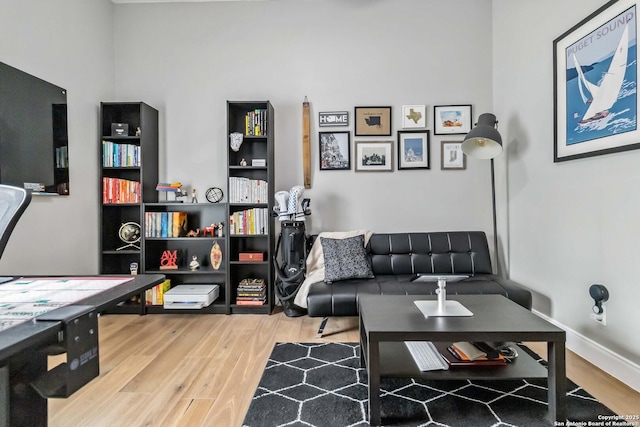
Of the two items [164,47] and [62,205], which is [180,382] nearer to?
[62,205]

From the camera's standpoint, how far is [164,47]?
333 cm

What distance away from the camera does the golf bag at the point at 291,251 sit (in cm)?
289

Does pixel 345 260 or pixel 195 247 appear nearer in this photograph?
pixel 345 260

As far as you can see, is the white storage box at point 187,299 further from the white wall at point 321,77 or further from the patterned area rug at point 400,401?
the patterned area rug at point 400,401

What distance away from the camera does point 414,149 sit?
3.26 m

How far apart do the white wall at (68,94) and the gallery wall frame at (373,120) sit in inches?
99.4

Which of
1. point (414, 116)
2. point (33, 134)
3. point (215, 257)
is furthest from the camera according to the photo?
point (414, 116)

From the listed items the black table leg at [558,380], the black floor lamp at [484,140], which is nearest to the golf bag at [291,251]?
the black floor lamp at [484,140]

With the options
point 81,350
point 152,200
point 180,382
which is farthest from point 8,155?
point 81,350

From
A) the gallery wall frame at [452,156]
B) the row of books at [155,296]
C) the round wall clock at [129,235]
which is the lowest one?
the row of books at [155,296]

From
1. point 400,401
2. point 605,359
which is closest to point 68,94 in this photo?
point 400,401

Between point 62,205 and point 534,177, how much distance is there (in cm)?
385

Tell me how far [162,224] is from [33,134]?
1.16m

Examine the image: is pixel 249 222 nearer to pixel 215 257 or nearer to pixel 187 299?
pixel 215 257
